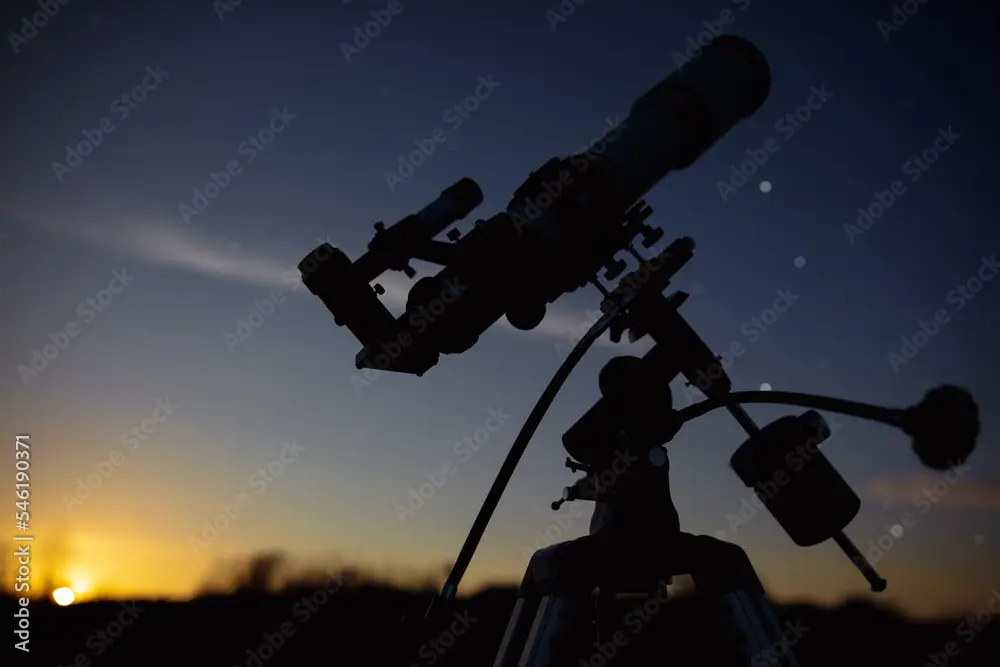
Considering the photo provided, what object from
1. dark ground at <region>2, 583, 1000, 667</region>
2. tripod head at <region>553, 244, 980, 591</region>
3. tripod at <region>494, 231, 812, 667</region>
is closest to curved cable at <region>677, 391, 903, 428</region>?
tripod head at <region>553, 244, 980, 591</region>

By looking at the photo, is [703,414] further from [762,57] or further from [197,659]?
[197,659]

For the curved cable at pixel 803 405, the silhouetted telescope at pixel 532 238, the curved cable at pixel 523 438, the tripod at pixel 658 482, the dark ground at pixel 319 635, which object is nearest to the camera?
the tripod at pixel 658 482

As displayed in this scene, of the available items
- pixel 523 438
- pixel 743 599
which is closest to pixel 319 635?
pixel 523 438

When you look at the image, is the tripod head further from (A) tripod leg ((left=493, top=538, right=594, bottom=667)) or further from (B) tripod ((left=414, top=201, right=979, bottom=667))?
(A) tripod leg ((left=493, top=538, right=594, bottom=667))

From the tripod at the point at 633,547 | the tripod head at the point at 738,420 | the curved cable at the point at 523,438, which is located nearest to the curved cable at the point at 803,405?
the tripod head at the point at 738,420

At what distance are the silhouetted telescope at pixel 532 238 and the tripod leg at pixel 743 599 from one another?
172 cm

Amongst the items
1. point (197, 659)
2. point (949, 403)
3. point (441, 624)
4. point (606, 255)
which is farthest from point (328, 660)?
point (949, 403)

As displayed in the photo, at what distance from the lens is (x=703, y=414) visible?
3480mm

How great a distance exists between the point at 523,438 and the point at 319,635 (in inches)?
524

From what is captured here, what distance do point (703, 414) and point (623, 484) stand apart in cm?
67

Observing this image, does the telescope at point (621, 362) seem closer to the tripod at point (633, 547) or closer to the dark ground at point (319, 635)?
the tripod at point (633, 547)

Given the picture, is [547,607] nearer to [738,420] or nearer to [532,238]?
[738,420]

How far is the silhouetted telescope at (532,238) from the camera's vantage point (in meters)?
3.72

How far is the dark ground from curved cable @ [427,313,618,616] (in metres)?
8.78
